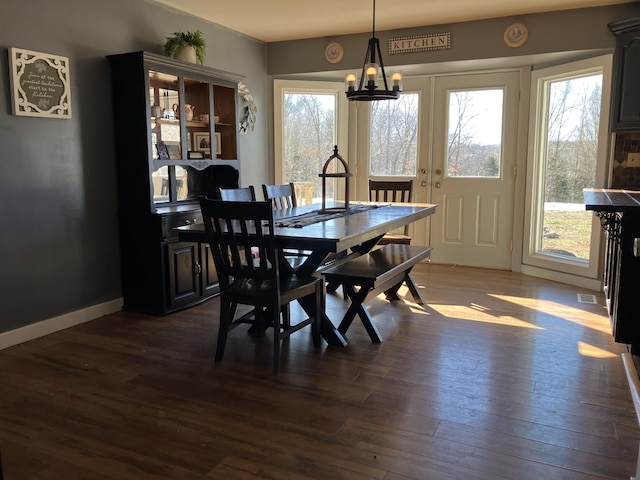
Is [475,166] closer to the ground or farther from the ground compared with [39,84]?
A: closer to the ground

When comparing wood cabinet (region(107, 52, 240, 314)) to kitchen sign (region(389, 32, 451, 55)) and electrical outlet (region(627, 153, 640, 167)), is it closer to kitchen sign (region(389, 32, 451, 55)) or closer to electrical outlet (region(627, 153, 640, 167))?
kitchen sign (region(389, 32, 451, 55))

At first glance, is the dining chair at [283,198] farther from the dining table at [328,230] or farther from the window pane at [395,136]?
the window pane at [395,136]

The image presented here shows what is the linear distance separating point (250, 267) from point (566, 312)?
2462 mm

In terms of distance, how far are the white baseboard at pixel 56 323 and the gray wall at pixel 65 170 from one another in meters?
0.04

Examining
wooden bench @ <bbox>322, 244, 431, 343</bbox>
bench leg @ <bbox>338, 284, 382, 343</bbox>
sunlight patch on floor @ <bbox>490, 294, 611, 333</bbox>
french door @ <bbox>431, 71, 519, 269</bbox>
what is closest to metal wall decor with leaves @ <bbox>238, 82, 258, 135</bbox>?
french door @ <bbox>431, 71, 519, 269</bbox>

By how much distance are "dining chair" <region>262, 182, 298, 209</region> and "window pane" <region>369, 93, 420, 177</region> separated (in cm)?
187

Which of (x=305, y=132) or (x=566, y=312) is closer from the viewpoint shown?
(x=566, y=312)

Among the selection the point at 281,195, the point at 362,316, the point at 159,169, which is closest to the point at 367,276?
the point at 362,316

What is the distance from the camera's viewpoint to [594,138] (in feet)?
14.9

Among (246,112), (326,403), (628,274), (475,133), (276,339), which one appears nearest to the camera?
(326,403)

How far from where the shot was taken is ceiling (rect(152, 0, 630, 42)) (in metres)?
4.23

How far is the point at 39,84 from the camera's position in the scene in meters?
3.26

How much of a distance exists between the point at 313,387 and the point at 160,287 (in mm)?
1677

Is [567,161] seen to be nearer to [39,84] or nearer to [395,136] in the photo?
[395,136]
